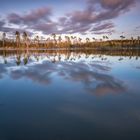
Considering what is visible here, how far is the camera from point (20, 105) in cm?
770

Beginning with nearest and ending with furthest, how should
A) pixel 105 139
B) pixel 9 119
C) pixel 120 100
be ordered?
1. pixel 105 139
2. pixel 9 119
3. pixel 120 100

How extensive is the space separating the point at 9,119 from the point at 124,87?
662 centimetres

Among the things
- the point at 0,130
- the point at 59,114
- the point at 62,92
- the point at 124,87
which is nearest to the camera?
the point at 0,130

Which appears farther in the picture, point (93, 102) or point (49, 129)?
point (93, 102)

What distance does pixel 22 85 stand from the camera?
11742 mm

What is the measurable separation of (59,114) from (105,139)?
2211 millimetres

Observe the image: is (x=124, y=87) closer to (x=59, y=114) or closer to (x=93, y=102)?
(x=93, y=102)

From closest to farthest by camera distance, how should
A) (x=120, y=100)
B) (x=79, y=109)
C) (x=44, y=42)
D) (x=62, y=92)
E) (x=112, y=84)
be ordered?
(x=79, y=109) < (x=120, y=100) < (x=62, y=92) < (x=112, y=84) < (x=44, y=42)

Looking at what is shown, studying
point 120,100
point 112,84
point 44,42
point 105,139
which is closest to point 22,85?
point 112,84

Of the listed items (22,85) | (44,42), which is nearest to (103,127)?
(22,85)

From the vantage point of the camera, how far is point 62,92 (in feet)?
32.7

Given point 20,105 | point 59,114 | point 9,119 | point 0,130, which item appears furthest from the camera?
point 20,105

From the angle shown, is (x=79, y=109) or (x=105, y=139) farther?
(x=79, y=109)

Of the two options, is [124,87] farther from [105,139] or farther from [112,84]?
[105,139]
